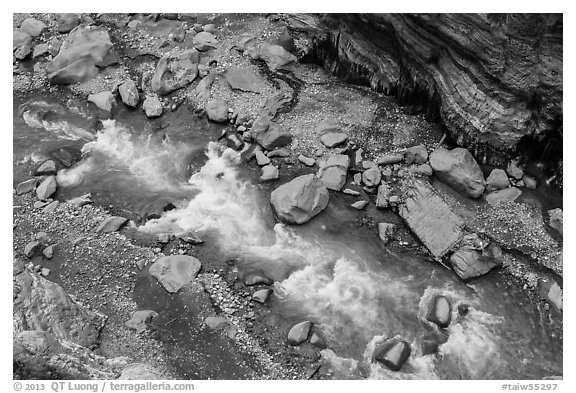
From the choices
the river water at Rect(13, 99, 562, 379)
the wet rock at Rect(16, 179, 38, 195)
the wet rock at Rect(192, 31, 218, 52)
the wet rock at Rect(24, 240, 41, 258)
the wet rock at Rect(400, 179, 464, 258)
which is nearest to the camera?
the river water at Rect(13, 99, 562, 379)

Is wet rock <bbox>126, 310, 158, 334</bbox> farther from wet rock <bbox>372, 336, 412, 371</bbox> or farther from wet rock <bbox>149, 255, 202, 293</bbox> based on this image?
wet rock <bbox>372, 336, 412, 371</bbox>

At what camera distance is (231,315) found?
36.0ft

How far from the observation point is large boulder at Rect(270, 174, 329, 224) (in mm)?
12422

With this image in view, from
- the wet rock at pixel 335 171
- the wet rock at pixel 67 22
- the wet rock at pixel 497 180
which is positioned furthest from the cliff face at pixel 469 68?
the wet rock at pixel 67 22

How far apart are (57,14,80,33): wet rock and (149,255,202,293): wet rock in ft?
32.7

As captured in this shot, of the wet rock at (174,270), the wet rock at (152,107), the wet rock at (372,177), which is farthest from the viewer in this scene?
the wet rock at (152,107)

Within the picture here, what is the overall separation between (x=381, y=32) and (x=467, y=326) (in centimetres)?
796

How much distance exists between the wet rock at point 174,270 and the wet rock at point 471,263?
18.8 ft

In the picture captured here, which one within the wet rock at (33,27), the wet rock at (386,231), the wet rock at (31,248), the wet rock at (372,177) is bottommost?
the wet rock at (31,248)

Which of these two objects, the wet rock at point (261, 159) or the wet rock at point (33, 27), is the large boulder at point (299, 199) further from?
the wet rock at point (33, 27)

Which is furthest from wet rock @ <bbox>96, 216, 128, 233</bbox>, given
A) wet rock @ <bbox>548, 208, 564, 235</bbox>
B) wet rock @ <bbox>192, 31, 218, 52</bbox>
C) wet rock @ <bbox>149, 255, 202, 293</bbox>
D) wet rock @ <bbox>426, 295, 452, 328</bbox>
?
wet rock @ <bbox>548, 208, 564, 235</bbox>

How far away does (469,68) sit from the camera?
12422 millimetres

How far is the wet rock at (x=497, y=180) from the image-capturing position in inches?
492

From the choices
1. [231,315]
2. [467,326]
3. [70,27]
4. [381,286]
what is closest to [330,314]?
[381,286]
